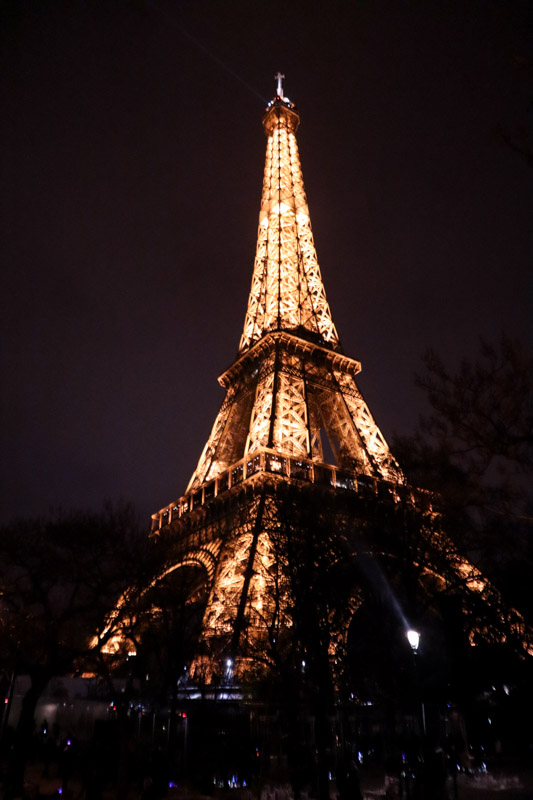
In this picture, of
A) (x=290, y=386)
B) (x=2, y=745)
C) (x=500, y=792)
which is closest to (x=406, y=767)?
(x=500, y=792)

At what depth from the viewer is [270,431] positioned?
26.6m

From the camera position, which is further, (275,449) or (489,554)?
(275,449)

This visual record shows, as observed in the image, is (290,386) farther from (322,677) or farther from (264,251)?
(322,677)

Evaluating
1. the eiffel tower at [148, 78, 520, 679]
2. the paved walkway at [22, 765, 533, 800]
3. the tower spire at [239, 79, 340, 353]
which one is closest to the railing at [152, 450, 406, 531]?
the eiffel tower at [148, 78, 520, 679]

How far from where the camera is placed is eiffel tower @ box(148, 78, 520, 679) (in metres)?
20.7

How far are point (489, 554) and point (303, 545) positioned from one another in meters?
5.65

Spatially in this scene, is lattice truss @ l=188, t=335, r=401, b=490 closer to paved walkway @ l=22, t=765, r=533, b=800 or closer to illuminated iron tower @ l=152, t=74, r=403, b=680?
illuminated iron tower @ l=152, t=74, r=403, b=680

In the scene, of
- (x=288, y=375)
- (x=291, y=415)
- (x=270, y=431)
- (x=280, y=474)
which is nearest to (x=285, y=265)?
(x=288, y=375)

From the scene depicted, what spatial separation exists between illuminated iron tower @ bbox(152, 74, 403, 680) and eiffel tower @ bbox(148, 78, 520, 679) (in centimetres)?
7

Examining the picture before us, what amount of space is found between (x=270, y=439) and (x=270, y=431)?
1.72 ft

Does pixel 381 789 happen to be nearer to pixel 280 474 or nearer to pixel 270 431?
pixel 280 474

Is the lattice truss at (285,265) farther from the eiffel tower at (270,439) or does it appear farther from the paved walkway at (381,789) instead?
the paved walkway at (381,789)

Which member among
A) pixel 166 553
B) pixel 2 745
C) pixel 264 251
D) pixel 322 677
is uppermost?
pixel 264 251

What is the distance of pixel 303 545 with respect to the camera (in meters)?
17.8
